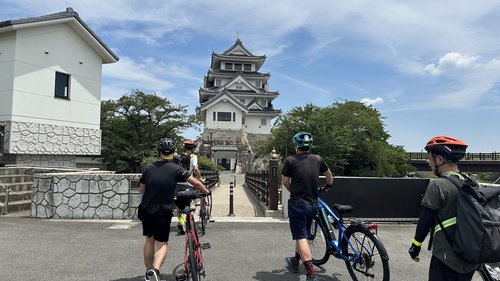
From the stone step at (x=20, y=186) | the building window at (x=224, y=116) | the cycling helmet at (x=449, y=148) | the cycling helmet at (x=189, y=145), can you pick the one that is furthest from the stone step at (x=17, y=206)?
the building window at (x=224, y=116)

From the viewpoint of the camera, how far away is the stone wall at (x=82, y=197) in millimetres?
8703

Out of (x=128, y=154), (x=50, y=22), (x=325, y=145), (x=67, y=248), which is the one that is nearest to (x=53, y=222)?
(x=67, y=248)

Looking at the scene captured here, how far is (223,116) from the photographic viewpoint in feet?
187

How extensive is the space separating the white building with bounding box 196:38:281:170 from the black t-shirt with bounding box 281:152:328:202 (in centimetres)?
4358

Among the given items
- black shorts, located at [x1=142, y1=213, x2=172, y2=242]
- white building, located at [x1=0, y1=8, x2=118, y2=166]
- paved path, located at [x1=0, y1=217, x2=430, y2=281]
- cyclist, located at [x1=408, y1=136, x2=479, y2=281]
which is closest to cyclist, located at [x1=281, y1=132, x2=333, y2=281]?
paved path, located at [x1=0, y1=217, x2=430, y2=281]

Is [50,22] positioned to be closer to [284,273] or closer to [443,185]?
[284,273]

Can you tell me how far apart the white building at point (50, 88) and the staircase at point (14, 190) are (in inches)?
142

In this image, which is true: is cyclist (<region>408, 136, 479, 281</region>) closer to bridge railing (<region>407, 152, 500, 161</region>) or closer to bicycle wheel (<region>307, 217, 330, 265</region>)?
bicycle wheel (<region>307, 217, 330, 265</region>)

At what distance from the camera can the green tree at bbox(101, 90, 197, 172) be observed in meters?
26.9

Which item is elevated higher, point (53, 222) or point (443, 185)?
point (443, 185)

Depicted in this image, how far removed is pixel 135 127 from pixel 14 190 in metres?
18.9

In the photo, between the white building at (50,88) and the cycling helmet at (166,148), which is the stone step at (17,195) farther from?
the cycling helmet at (166,148)

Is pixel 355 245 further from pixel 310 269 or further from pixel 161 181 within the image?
pixel 161 181

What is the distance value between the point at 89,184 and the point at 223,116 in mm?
48333
